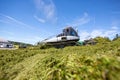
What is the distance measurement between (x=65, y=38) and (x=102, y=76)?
10.6 metres

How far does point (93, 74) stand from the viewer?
194 cm

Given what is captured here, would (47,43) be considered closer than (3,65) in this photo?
No

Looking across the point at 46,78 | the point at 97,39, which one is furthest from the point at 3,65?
the point at 97,39

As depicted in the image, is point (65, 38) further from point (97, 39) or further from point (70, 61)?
point (70, 61)

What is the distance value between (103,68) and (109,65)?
0.26 feet

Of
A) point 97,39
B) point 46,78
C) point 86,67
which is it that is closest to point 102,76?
point 86,67

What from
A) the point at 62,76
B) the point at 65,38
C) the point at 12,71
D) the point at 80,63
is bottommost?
the point at 12,71

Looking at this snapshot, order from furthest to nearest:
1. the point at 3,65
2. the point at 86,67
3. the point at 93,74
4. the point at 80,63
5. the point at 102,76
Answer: the point at 3,65 → the point at 80,63 → the point at 86,67 → the point at 93,74 → the point at 102,76

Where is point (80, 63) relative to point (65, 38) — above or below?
below

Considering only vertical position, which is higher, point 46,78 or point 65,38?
point 65,38

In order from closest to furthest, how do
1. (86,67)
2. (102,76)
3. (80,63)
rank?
(102,76)
(86,67)
(80,63)

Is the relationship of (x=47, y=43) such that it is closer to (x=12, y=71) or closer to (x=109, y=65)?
(x=12, y=71)

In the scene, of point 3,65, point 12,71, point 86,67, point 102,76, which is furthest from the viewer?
point 3,65

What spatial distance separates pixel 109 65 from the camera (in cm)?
182
